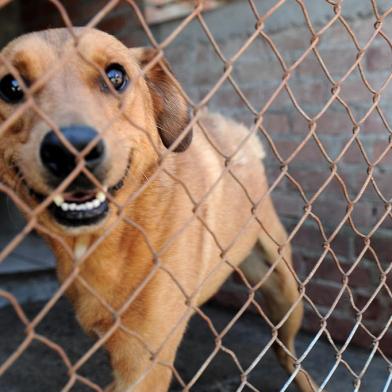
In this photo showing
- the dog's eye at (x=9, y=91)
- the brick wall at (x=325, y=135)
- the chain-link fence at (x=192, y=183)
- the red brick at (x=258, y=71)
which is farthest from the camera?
the red brick at (x=258, y=71)

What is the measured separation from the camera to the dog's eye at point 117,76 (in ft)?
5.79

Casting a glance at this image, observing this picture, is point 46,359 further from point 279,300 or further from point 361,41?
point 361,41

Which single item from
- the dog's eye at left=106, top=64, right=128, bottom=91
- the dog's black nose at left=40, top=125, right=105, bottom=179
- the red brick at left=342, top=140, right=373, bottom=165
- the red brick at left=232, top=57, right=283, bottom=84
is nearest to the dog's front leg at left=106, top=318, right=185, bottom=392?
the dog's black nose at left=40, top=125, right=105, bottom=179

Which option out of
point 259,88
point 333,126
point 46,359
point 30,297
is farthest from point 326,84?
point 30,297

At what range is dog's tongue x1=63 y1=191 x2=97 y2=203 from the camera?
4.63 ft

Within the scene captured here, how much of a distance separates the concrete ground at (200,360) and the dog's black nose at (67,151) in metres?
1.79

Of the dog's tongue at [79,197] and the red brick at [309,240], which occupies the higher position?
the dog's tongue at [79,197]

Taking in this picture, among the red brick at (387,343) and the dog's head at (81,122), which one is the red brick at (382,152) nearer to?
the red brick at (387,343)

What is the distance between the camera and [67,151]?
124 cm

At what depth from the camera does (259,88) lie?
134 inches

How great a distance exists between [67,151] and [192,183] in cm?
97

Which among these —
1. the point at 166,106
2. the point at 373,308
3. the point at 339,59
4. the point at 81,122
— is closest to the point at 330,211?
the point at 373,308

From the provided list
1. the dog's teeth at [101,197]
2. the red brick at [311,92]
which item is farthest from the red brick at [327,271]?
the dog's teeth at [101,197]

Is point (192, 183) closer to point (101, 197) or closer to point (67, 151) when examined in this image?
point (101, 197)
